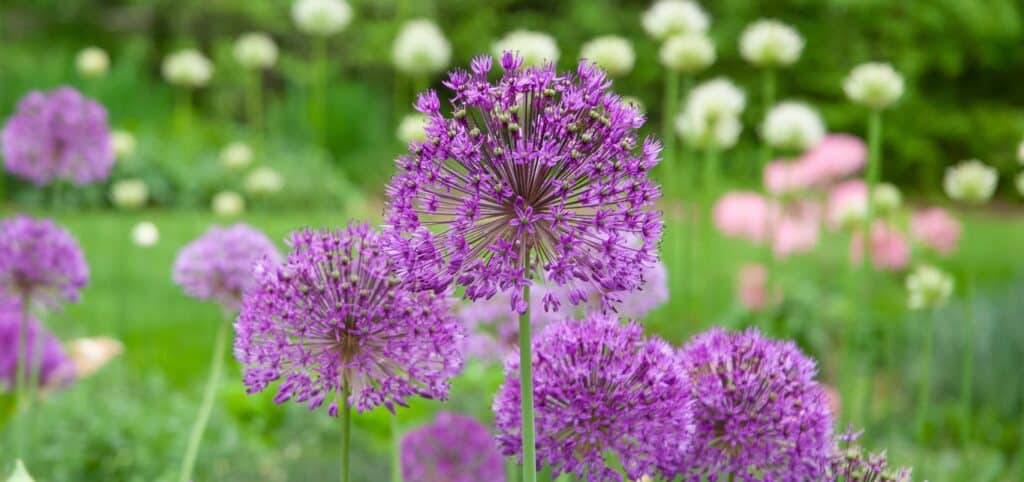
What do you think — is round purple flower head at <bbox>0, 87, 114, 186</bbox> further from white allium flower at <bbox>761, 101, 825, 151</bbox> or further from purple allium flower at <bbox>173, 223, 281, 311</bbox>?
white allium flower at <bbox>761, 101, 825, 151</bbox>

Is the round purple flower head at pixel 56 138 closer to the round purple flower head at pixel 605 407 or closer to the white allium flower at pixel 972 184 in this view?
the round purple flower head at pixel 605 407

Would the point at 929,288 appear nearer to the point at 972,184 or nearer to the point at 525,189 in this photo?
the point at 972,184

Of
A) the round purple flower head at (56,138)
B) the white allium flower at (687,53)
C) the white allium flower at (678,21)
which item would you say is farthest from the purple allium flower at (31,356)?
the white allium flower at (678,21)

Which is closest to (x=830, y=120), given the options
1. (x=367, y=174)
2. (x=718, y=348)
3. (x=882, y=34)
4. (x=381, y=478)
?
(x=882, y=34)

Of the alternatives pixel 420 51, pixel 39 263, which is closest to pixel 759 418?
pixel 39 263

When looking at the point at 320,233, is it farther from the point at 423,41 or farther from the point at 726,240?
the point at 726,240

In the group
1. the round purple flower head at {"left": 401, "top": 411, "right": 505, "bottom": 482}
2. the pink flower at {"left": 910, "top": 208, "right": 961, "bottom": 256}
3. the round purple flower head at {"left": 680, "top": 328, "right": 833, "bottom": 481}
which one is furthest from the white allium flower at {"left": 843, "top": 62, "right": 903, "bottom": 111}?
the pink flower at {"left": 910, "top": 208, "right": 961, "bottom": 256}

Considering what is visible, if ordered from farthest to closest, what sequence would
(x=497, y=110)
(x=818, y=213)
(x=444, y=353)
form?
(x=818, y=213)
(x=444, y=353)
(x=497, y=110)
